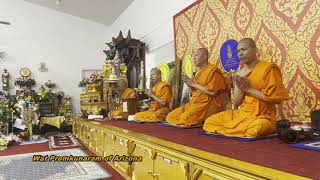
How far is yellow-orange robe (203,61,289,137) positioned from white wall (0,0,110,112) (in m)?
7.78

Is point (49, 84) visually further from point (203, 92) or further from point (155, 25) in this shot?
point (203, 92)

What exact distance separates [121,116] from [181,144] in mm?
2819

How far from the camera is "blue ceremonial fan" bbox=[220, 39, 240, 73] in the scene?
3.05 m

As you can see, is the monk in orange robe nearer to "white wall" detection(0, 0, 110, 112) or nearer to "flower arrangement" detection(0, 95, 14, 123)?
"flower arrangement" detection(0, 95, 14, 123)

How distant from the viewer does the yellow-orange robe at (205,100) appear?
2879 millimetres

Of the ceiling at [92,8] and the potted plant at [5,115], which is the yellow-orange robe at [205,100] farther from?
the potted plant at [5,115]

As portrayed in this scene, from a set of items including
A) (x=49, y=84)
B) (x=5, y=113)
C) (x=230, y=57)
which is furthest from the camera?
(x=49, y=84)

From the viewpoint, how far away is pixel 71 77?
9.50 m

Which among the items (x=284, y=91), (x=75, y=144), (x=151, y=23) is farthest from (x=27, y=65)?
(x=284, y=91)

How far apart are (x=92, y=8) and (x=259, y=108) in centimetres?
724

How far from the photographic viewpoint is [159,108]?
154 inches

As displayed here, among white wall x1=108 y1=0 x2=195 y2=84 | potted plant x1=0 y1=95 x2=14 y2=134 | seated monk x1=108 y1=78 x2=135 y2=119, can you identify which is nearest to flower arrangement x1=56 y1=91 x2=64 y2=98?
potted plant x1=0 y1=95 x2=14 y2=134

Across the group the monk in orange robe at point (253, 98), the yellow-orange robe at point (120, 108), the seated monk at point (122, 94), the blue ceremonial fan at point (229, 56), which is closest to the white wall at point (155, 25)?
the seated monk at point (122, 94)

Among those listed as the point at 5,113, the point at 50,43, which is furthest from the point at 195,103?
the point at 50,43
